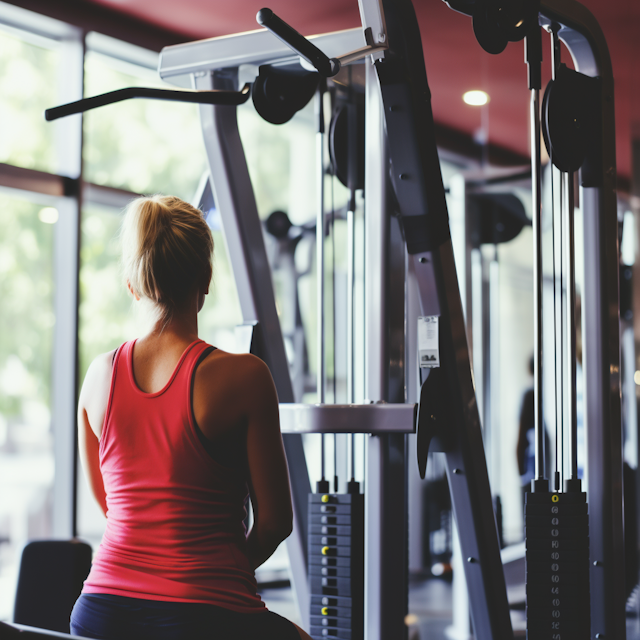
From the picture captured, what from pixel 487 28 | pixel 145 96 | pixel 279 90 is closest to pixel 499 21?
pixel 487 28

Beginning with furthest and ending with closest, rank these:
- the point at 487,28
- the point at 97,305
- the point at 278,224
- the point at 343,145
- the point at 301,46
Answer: the point at 278,224 → the point at 97,305 → the point at 343,145 → the point at 487,28 → the point at 301,46

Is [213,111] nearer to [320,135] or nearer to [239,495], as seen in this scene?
[320,135]

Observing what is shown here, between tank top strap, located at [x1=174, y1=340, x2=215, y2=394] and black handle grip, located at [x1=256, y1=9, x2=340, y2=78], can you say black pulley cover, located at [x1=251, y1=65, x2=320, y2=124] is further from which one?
tank top strap, located at [x1=174, y1=340, x2=215, y2=394]

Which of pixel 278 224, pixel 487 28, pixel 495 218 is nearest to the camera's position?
pixel 487 28

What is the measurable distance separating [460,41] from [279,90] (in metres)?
2.62

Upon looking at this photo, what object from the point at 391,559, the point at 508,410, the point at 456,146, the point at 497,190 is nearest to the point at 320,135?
the point at 391,559

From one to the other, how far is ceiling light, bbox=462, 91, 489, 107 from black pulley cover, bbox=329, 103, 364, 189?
99.6 inches

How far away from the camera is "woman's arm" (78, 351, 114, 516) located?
1236 millimetres

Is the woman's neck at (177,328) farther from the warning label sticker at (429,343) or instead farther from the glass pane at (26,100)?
the glass pane at (26,100)

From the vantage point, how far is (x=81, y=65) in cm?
384

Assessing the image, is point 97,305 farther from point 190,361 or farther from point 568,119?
point 190,361

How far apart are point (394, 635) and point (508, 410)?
104 inches

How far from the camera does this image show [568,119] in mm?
1959

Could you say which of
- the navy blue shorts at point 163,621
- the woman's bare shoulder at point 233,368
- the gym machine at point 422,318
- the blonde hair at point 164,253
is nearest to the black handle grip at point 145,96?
the gym machine at point 422,318
